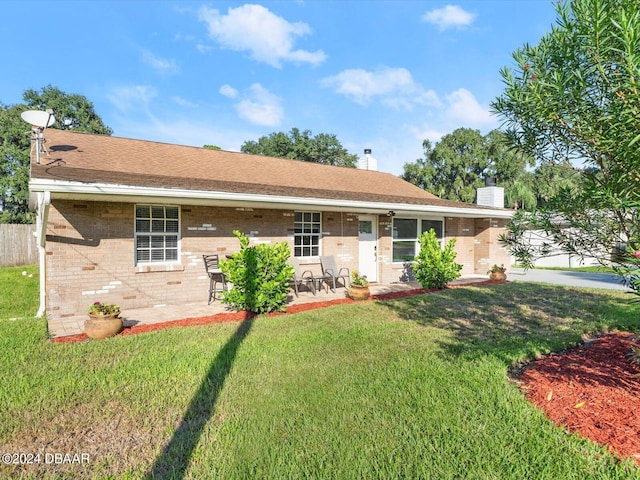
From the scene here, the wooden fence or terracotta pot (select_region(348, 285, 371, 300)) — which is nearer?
terracotta pot (select_region(348, 285, 371, 300))

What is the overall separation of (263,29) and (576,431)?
581 inches

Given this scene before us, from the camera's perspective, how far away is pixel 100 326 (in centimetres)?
578

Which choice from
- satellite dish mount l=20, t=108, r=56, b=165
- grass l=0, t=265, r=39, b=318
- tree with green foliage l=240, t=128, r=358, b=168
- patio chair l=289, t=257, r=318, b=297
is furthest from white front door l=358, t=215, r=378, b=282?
tree with green foliage l=240, t=128, r=358, b=168

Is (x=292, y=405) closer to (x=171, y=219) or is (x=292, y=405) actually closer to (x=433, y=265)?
(x=171, y=219)

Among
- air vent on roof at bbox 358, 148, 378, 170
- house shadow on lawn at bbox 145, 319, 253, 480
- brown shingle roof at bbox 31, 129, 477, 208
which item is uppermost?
air vent on roof at bbox 358, 148, 378, 170

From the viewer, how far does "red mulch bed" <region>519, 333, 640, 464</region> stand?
284cm

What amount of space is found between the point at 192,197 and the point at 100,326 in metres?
3.03

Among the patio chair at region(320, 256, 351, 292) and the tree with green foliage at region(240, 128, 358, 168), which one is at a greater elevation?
the tree with green foliage at region(240, 128, 358, 168)

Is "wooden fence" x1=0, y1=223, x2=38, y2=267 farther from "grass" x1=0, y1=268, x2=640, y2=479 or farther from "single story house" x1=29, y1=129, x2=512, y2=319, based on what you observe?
"grass" x1=0, y1=268, x2=640, y2=479

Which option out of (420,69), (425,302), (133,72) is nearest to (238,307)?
(425,302)

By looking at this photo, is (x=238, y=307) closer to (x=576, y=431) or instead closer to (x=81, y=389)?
(x=81, y=389)

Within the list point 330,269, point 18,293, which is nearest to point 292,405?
point 330,269

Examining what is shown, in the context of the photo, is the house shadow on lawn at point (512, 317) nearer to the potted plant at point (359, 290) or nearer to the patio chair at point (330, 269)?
the potted plant at point (359, 290)

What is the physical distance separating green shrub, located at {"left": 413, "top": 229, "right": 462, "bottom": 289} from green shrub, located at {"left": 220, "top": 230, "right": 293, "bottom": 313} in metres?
4.91
